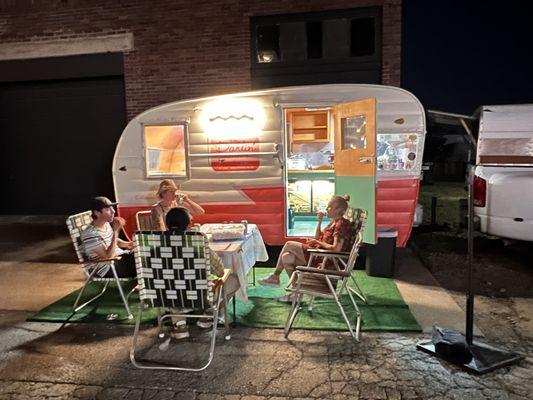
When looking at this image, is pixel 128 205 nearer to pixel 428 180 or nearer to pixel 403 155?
pixel 403 155

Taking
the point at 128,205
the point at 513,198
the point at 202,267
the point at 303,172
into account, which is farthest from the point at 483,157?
the point at 128,205

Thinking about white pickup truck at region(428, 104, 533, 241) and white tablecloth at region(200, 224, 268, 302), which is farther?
white pickup truck at region(428, 104, 533, 241)

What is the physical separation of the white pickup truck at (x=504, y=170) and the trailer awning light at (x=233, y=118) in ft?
8.68

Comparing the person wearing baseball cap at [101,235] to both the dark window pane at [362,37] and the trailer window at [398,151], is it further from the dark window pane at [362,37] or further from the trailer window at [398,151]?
the dark window pane at [362,37]

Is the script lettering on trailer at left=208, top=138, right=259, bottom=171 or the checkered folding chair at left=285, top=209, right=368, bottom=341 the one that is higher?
the script lettering on trailer at left=208, top=138, right=259, bottom=171

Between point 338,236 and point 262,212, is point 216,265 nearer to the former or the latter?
point 338,236

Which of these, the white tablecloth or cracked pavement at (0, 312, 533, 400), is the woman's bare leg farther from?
cracked pavement at (0, 312, 533, 400)

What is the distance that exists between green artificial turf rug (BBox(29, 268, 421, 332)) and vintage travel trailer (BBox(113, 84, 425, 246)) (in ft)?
3.12

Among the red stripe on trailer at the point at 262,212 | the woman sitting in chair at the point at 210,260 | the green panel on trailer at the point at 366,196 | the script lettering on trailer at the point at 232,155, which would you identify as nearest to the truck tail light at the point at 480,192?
the green panel on trailer at the point at 366,196

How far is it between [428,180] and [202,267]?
64.9 ft

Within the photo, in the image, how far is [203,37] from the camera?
8547mm

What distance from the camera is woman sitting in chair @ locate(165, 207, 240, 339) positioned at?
11.6 ft

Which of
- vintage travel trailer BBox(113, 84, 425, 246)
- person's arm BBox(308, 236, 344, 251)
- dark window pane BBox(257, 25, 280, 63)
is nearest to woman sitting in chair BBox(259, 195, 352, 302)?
person's arm BBox(308, 236, 344, 251)

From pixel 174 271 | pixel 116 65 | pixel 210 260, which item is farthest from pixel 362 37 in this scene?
pixel 174 271
